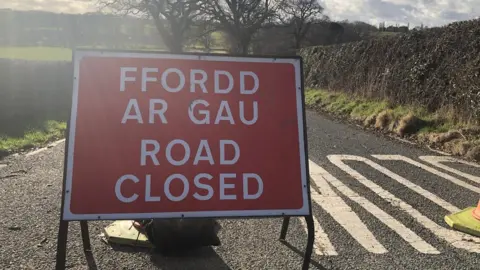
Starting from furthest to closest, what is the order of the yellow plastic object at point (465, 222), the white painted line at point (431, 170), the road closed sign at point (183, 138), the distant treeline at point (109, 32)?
1. the distant treeline at point (109, 32)
2. the white painted line at point (431, 170)
3. the yellow plastic object at point (465, 222)
4. the road closed sign at point (183, 138)

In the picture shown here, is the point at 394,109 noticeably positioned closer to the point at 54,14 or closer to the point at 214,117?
the point at 214,117

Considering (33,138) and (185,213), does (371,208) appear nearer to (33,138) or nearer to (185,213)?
(185,213)

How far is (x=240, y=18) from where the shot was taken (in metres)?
49.4

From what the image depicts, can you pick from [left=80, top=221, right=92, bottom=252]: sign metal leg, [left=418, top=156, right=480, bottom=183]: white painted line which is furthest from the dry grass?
[left=80, top=221, right=92, bottom=252]: sign metal leg

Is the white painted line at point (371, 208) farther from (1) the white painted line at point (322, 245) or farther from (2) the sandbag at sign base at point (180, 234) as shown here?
(2) the sandbag at sign base at point (180, 234)

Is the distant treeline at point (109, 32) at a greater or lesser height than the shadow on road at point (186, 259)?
greater

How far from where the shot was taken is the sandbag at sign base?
385cm

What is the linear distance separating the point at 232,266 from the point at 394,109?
1082cm

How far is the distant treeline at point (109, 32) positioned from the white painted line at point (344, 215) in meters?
25.5

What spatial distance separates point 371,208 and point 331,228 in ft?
2.91

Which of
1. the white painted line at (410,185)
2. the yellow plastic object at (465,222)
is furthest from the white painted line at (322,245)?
the white painted line at (410,185)

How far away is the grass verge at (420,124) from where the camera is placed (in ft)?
30.4

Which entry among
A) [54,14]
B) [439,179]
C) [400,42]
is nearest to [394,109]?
[400,42]

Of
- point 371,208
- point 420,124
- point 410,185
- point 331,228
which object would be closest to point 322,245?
point 331,228
